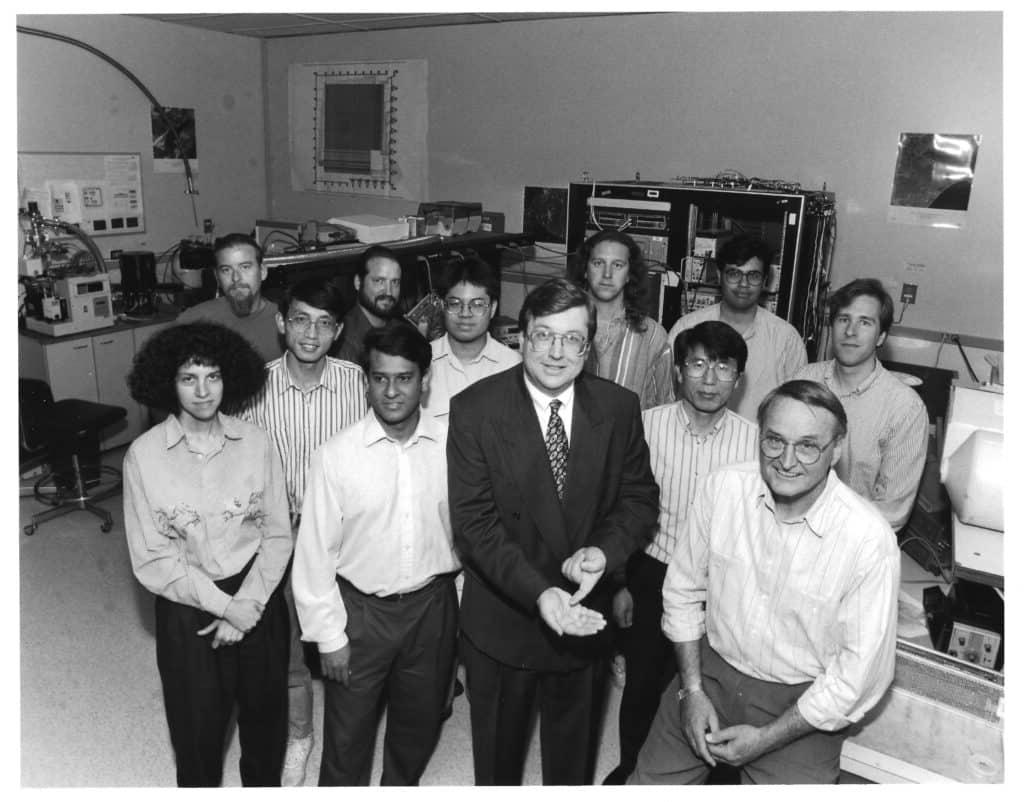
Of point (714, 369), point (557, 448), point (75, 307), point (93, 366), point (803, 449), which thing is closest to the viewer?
point (803, 449)

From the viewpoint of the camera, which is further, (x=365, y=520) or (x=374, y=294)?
(x=374, y=294)

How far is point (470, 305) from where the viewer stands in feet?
8.89

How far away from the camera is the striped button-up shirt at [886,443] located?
252 centimetres

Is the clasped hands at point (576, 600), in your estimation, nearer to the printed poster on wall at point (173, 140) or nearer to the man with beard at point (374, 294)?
the man with beard at point (374, 294)

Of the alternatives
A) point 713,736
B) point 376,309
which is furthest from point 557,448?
point 376,309

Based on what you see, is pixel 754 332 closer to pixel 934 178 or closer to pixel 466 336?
pixel 466 336

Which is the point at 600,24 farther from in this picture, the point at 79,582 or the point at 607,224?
the point at 79,582

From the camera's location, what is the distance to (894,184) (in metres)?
4.25

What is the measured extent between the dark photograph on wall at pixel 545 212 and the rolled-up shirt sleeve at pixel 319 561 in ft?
12.1

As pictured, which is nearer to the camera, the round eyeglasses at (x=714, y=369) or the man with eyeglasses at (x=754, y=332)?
the round eyeglasses at (x=714, y=369)

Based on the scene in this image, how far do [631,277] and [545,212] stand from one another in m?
2.49

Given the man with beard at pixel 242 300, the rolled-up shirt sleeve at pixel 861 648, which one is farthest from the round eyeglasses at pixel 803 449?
the man with beard at pixel 242 300

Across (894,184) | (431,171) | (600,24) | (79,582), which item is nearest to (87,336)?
(79,582)

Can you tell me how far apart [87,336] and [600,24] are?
3661 millimetres
